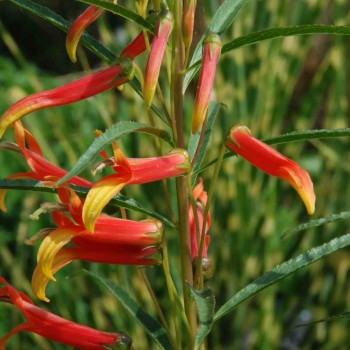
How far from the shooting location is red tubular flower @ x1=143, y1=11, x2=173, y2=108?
0.87 meters

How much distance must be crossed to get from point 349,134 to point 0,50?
191 inches

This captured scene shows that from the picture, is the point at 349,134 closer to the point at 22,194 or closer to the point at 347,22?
the point at 347,22

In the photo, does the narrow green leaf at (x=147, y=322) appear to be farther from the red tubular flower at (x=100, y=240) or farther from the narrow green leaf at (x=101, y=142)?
the narrow green leaf at (x=101, y=142)

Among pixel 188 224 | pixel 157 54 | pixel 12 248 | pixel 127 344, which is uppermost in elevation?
pixel 12 248

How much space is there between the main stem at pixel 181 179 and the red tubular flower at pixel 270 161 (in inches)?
2.5

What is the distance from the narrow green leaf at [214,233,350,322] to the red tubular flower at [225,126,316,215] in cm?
10

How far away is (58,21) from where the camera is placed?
3.26 ft

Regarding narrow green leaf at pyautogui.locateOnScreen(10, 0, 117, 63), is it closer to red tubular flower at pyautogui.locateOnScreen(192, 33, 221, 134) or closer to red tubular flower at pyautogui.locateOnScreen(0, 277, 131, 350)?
red tubular flower at pyautogui.locateOnScreen(192, 33, 221, 134)

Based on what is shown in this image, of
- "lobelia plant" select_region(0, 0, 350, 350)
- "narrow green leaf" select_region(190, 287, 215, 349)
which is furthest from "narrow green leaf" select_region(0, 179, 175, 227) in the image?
"narrow green leaf" select_region(190, 287, 215, 349)

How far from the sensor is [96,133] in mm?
958

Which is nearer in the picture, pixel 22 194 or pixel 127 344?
pixel 127 344

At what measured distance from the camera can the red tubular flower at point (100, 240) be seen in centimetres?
91

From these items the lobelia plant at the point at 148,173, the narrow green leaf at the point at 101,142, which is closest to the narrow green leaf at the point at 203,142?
the lobelia plant at the point at 148,173

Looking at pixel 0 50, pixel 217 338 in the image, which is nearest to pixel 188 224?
pixel 217 338
